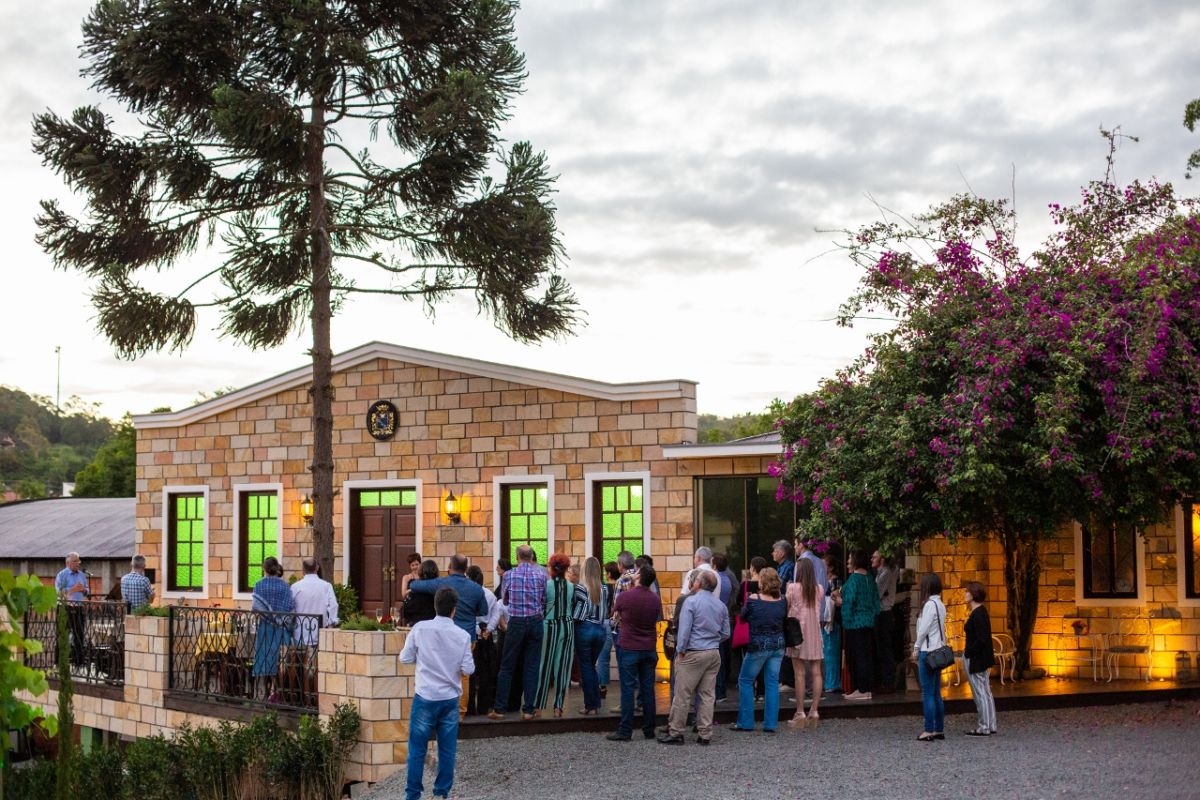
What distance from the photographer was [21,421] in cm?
6956

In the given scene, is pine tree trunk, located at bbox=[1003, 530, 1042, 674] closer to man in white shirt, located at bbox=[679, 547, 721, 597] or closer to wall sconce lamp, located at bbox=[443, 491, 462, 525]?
man in white shirt, located at bbox=[679, 547, 721, 597]

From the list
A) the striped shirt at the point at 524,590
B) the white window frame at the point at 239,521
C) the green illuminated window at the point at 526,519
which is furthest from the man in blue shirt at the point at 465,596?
the white window frame at the point at 239,521

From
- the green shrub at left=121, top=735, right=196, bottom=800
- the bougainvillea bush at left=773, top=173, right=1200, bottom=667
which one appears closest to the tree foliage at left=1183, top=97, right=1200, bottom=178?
the bougainvillea bush at left=773, top=173, right=1200, bottom=667

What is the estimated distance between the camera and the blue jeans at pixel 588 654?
11945 mm

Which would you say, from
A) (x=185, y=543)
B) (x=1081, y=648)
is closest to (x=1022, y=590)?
(x=1081, y=648)

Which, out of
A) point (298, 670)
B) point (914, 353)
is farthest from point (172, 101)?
point (914, 353)

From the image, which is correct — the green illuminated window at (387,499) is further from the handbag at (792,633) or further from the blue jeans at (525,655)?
the handbag at (792,633)

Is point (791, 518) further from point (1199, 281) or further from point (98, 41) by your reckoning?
point (98, 41)

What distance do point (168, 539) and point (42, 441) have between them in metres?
55.9

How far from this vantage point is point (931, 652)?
10.8 meters

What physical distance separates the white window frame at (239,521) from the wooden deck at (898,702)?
20.4 feet

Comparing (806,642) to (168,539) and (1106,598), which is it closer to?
(1106,598)

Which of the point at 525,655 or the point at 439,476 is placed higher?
the point at 439,476

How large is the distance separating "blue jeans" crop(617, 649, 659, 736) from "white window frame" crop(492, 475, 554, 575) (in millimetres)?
4990
